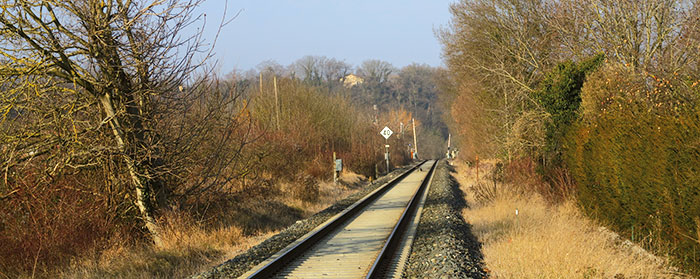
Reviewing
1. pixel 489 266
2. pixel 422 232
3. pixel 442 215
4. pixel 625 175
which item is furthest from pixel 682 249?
pixel 442 215

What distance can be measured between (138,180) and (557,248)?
813 centimetres

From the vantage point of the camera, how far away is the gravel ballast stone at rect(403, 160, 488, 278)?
28.6 feet

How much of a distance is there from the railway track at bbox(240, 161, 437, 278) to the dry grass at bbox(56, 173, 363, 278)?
1407mm

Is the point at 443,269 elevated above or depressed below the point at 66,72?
below

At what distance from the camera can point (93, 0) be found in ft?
36.0

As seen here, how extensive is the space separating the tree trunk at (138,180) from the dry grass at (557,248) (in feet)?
22.0

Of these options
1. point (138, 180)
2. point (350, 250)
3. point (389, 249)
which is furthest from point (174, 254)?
point (389, 249)

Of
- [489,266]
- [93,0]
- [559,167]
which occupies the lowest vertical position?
[489,266]

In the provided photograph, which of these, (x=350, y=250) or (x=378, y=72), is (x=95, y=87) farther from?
(x=378, y=72)

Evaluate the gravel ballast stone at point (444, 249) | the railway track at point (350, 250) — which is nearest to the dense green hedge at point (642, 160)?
the gravel ballast stone at point (444, 249)

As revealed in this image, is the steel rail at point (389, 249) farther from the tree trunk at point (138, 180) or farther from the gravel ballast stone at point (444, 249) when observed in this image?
the tree trunk at point (138, 180)

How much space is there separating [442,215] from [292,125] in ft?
65.8

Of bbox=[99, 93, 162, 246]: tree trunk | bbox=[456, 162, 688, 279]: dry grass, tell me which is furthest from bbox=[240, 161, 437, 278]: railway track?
bbox=[99, 93, 162, 246]: tree trunk

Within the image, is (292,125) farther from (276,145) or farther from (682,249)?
(682,249)
